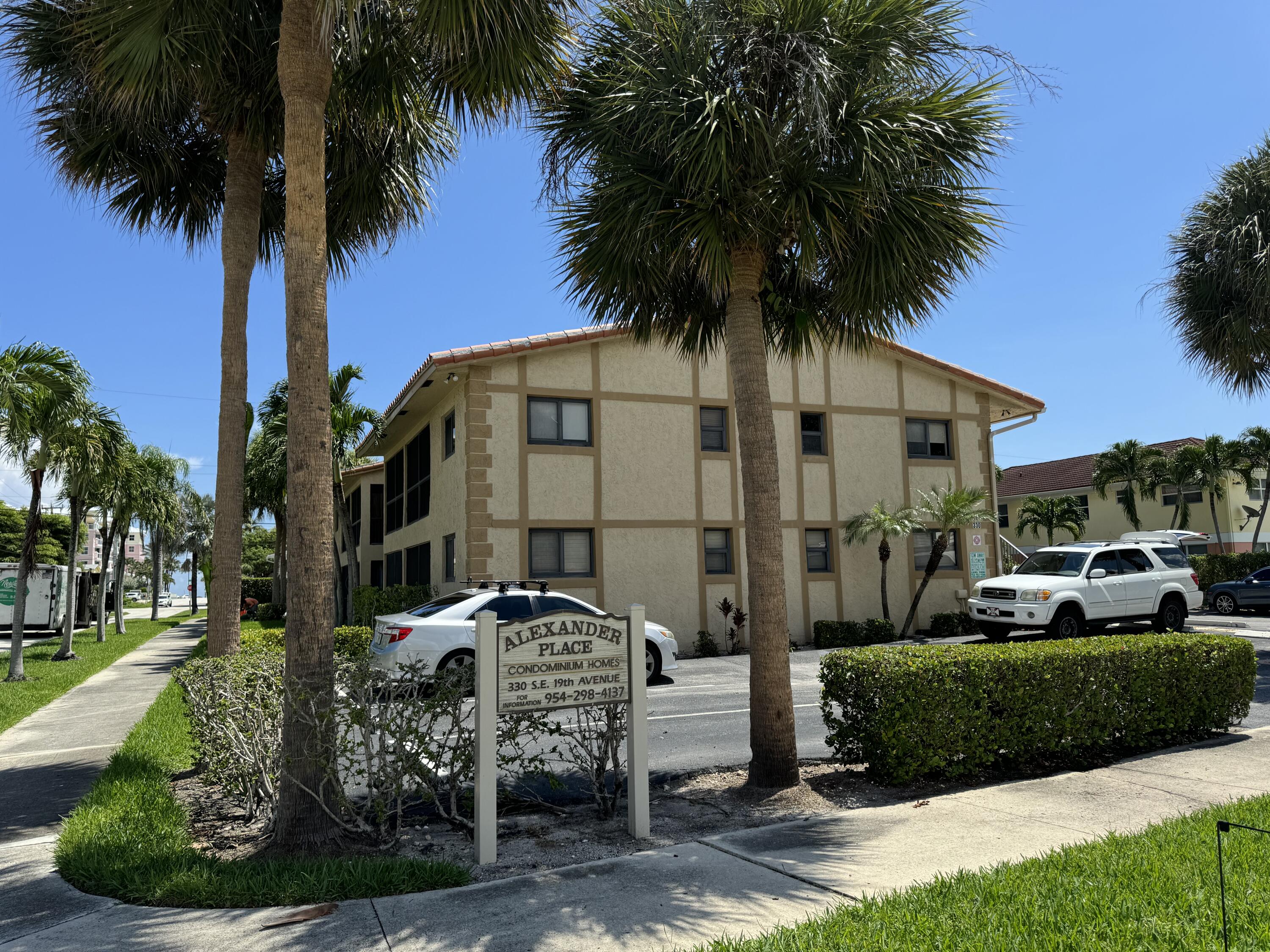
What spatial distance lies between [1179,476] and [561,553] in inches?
1269

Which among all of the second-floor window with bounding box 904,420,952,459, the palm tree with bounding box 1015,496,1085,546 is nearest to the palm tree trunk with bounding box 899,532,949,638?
the second-floor window with bounding box 904,420,952,459

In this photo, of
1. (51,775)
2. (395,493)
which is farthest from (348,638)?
(395,493)

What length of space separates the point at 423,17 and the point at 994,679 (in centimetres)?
696

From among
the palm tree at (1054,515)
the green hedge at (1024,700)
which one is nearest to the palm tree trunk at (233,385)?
the green hedge at (1024,700)

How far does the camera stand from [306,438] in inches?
240

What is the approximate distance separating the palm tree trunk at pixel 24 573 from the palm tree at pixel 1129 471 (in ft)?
133

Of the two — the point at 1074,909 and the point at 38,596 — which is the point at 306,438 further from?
the point at 38,596

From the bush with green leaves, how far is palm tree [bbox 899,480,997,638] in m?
0.53

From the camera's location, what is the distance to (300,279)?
6289 mm

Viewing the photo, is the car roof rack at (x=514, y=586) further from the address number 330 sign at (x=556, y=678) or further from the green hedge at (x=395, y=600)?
the address number 330 sign at (x=556, y=678)

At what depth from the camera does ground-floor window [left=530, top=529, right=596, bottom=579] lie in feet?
61.7

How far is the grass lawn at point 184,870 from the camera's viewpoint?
15.6 ft

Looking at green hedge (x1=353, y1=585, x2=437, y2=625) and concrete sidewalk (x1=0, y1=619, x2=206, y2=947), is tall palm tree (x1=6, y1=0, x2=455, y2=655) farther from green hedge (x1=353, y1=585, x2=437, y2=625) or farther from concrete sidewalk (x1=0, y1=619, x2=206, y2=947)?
green hedge (x1=353, y1=585, x2=437, y2=625)

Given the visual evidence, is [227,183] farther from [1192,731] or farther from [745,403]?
[1192,731]
